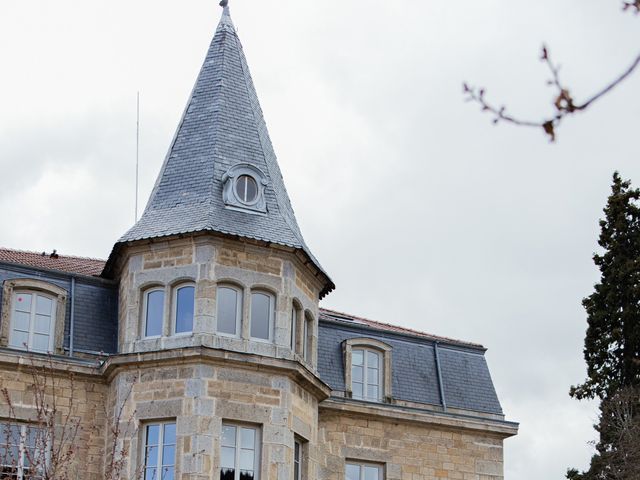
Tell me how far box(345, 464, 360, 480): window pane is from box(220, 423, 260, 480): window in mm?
3676

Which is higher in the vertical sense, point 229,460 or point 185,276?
point 185,276

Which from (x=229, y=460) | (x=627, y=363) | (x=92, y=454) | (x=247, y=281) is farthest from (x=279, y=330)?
(x=627, y=363)

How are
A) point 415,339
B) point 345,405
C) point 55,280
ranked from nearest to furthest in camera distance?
point 55,280 → point 345,405 → point 415,339

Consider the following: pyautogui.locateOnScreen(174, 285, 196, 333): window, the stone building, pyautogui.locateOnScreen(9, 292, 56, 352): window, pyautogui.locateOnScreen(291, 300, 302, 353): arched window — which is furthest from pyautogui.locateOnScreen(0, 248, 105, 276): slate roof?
pyautogui.locateOnScreen(291, 300, 302, 353): arched window

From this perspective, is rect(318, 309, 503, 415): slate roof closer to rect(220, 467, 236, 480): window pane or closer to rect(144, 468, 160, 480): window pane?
rect(220, 467, 236, 480): window pane

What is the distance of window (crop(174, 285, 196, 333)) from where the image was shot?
2194 cm

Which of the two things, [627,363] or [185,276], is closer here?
[185,276]

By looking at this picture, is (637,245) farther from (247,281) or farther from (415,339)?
(247,281)

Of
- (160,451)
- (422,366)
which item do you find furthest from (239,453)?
(422,366)

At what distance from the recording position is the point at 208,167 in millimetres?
23516

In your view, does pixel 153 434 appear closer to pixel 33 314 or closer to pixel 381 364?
pixel 33 314

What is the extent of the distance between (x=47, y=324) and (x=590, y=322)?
1594 cm

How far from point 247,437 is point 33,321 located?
4.62 m

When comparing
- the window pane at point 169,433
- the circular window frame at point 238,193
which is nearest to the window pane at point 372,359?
the circular window frame at point 238,193
